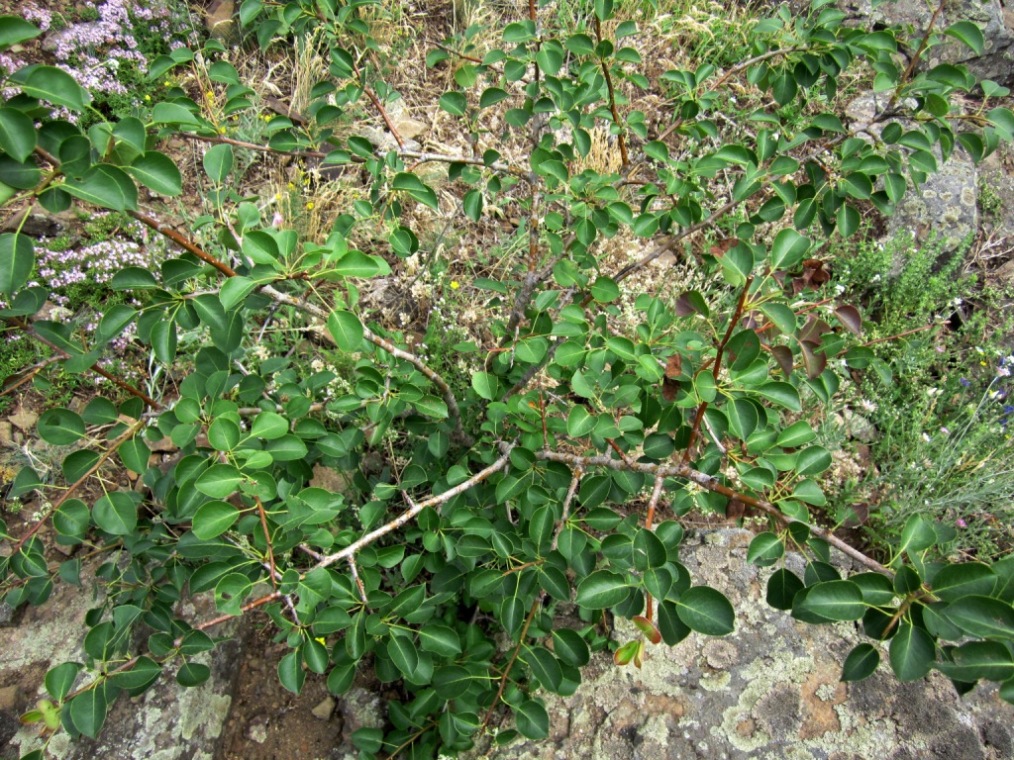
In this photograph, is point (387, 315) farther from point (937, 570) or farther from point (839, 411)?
point (937, 570)

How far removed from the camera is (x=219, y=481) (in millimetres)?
1288

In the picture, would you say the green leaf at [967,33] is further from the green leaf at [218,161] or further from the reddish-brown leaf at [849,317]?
the green leaf at [218,161]

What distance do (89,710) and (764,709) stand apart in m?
1.68

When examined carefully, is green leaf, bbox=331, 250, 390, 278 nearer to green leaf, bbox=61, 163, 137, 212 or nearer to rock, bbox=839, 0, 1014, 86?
green leaf, bbox=61, 163, 137, 212

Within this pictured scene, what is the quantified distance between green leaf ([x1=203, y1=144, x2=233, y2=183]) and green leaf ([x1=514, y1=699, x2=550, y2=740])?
1.44 metres

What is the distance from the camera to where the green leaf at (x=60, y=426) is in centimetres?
151

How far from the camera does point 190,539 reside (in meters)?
1.61

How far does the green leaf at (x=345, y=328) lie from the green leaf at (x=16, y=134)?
517 mm

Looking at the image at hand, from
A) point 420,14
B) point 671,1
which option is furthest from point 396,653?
point 671,1

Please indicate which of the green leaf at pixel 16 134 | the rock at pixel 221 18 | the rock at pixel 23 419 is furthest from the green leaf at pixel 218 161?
the rock at pixel 221 18

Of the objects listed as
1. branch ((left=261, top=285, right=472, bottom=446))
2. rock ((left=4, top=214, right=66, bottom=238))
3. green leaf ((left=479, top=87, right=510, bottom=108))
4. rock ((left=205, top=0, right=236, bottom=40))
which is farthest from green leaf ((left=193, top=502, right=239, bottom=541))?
rock ((left=205, top=0, right=236, bottom=40))

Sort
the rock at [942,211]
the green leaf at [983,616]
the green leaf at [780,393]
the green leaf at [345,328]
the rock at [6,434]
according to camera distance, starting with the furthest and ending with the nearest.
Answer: the rock at [942,211], the rock at [6,434], the green leaf at [780,393], the green leaf at [345,328], the green leaf at [983,616]

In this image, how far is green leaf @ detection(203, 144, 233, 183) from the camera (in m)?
1.42

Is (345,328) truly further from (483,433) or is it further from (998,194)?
(998,194)
